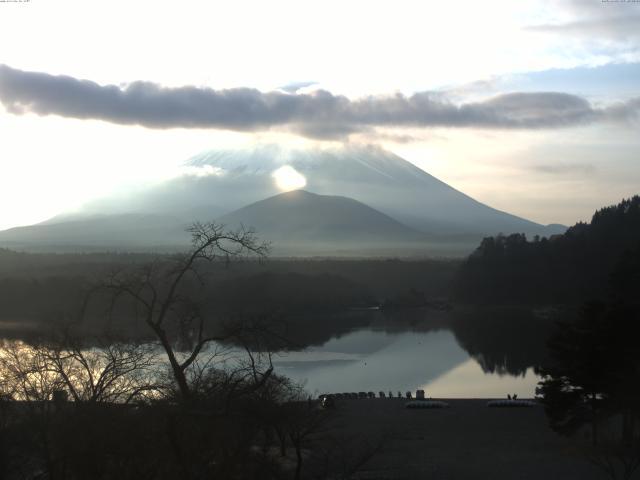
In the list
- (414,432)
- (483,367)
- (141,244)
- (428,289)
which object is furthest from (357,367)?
(141,244)

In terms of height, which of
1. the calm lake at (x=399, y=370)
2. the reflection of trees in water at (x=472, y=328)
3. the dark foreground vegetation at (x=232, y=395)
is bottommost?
the reflection of trees in water at (x=472, y=328)

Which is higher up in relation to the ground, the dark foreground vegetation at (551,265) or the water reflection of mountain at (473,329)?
the dark foreground vegetation at (551,265)

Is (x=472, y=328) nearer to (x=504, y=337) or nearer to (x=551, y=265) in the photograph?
(x=504, y=337)

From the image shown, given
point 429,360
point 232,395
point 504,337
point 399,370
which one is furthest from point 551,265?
point 232,395

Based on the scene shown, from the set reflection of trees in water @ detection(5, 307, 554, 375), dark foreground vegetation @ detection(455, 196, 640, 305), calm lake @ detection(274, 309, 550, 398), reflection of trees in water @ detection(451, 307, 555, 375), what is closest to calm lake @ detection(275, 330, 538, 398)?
calm lake @ detection(274, 309, 550, 398)

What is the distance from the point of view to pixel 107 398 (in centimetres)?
502

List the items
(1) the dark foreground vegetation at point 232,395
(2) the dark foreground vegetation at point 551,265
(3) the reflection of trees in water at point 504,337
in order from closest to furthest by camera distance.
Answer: (1) the dark foreground vegetation at point 232,395, (3) the reflection of trees in water at point 504,337, (2) the dark foreground vegetation at point 551,265

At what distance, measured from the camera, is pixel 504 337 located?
2584cm

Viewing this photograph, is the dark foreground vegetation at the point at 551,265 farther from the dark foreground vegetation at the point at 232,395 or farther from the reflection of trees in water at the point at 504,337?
the dark foreground vegetation at the point at 232,395

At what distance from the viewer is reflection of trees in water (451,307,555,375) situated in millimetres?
20484

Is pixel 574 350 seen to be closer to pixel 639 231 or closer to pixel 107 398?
pixel 107 398

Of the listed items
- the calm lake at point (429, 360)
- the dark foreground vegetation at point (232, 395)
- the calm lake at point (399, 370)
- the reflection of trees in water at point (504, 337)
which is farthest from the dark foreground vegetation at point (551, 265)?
the calm lake at point (399, 370)

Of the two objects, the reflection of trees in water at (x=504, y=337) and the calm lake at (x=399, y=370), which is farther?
the reflection of trees in water at (x=504, y=337)

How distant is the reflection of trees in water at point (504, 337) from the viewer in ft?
67.2
